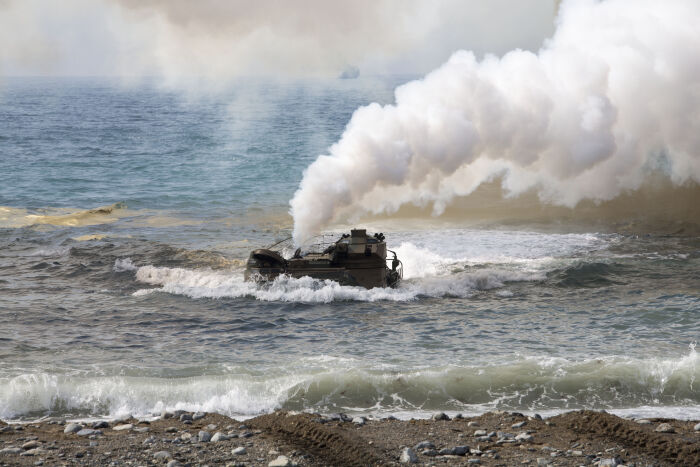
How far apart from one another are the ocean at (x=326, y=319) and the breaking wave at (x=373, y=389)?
5 centimetres

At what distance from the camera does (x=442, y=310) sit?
25172mm

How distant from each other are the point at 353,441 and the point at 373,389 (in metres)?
3.78

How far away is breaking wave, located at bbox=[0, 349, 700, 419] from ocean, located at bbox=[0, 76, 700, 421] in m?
0.05

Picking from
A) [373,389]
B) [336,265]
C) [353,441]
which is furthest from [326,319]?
[353,441]

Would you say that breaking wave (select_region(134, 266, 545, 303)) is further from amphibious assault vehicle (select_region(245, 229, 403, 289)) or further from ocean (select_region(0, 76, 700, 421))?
amphibious assault vehicle (select_region(245, 229, 403, 289))

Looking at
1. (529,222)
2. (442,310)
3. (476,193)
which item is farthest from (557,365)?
(476,193)

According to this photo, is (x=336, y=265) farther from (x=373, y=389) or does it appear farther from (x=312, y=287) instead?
(x=373, y=389)

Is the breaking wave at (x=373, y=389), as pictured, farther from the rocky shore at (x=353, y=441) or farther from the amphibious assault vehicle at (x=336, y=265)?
the amphibious assault vehicle at (x=336, y=265)

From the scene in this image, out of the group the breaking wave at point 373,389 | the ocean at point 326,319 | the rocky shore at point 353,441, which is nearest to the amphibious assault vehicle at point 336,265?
the ocean at point 326,319

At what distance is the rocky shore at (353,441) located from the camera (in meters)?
14.0

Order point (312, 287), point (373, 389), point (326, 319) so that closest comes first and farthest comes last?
1. point (373, 389)
2. point (326, 319)
3. point (312, 287)

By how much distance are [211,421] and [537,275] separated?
15.9 m

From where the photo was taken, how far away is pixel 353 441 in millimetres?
14883

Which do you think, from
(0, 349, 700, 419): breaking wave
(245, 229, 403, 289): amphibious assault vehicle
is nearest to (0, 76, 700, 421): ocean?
(0, 349, 700, 419): breaking wave
